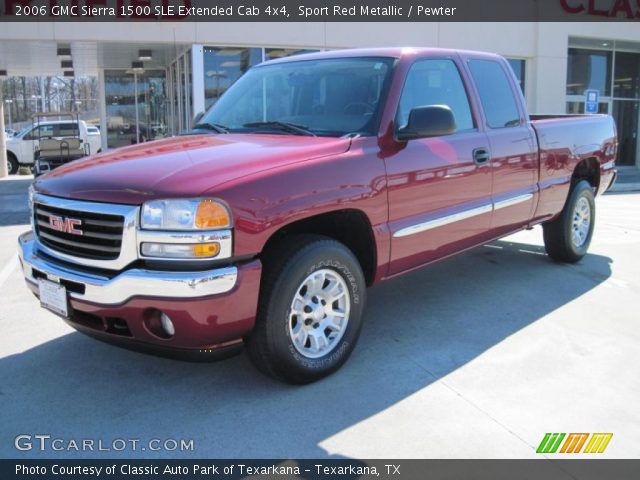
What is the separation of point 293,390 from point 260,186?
120 centimetres

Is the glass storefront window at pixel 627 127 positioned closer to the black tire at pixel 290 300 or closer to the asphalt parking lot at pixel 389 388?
the asphalt parking lot at pixel 389 388

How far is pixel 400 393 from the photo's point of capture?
356 cm

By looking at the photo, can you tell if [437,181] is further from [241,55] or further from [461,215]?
[241,55]

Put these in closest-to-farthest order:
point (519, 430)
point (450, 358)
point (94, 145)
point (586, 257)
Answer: point (519, 430) < point (450, 358) < point (586, 257) < point (94, 145)

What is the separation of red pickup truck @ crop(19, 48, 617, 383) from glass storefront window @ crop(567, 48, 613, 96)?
16.1 metres

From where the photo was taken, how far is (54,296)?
135 inches

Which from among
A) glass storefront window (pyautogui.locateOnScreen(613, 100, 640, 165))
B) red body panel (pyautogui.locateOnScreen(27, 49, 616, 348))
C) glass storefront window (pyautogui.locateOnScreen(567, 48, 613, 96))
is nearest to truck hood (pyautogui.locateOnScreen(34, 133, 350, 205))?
red body panel (pyautogui.locateOnScreen(27, 49, 616, 348))

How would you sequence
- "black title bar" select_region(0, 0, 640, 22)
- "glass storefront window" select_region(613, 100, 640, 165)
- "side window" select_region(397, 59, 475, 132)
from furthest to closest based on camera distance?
"glass storefront window" select_region(613, 100, 640, 165) < "black title bar" select_region(0, 0, 640, 22) < "side window" select_region(397, 59, 475, 132)

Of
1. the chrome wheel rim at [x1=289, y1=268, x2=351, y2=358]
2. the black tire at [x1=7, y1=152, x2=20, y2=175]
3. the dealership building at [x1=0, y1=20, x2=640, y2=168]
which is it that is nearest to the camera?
the chrome wheel rim at [x1=289, y1=268, x2=351, y2=358]

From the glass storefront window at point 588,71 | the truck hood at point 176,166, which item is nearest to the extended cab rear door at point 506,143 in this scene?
the truck hood at point 176,166

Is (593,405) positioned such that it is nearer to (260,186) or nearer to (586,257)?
(260,186)

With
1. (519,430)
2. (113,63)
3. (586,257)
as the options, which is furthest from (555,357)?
(113,63)

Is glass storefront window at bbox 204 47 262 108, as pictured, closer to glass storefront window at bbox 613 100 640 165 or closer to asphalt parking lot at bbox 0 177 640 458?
asphalt parking lot at bbox 0 177 640 458

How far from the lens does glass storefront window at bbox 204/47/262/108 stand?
47.2 ft
